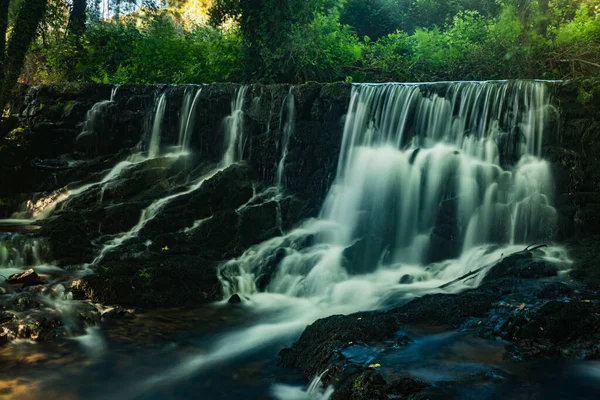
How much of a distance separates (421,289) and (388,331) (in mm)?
2469

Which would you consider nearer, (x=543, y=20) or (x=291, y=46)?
(x=543, y=20)

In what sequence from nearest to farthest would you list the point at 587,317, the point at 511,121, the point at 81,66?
the point at 587,317 < the point at 511,121 < the point at 81,66

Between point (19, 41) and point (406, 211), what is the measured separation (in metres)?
10.2

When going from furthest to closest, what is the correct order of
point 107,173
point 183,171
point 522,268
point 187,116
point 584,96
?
point 187,116, point 107,173, point 183,171, point 584,96, point 522,268

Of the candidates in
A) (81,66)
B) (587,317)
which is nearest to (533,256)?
(587,317)

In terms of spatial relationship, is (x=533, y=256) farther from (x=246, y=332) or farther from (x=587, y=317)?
(x=246, y=332)

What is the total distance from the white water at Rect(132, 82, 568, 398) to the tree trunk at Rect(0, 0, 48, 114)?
760 cm

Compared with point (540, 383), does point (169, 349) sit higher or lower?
lower

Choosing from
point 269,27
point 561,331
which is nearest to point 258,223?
point 561,331

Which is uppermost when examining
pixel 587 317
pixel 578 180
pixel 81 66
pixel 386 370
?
pixel 81 66

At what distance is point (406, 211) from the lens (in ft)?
37.6

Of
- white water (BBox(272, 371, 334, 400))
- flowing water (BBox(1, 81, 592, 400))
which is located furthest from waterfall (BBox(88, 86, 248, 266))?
white water (BBox(272, 371, 334, 400))

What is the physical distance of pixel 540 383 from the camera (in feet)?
18.5

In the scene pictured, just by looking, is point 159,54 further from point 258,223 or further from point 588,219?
point 588,219
